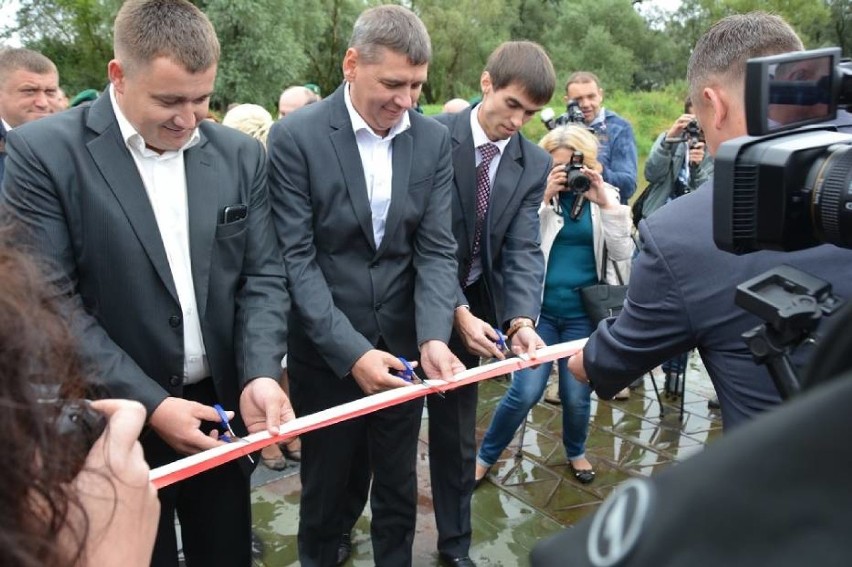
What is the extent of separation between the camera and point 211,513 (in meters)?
2.65

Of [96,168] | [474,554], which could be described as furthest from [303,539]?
[96,168]

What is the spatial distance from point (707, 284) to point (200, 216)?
159cm

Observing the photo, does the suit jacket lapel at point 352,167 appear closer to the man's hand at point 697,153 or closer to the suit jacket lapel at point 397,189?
the suit jacket lapel at point 397,189

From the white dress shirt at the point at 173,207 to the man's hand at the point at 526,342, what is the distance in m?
1.40

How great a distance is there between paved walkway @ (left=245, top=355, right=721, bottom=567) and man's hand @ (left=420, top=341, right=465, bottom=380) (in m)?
1.13

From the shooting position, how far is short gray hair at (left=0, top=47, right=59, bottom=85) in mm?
4879

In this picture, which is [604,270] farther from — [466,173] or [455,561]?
[455,561]

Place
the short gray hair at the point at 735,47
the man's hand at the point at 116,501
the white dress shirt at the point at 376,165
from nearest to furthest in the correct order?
1. the man's hand at the point at 116,501
2. the short gray hair at the point at 735,47
3. the white dress shirt at the point at 376,165

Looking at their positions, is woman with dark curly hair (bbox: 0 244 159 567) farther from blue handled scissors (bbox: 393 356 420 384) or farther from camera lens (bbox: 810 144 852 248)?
blue handled scissors (bbox: 393 356 420 384)

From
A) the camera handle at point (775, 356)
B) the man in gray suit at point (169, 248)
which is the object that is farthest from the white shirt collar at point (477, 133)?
the camera handle at point (775, 356)

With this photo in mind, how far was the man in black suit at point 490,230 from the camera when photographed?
3.46 metres

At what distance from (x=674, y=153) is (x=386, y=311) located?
3.51m

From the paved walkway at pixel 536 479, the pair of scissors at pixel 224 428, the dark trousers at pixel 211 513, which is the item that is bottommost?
the paved walkway at pixel 536 479

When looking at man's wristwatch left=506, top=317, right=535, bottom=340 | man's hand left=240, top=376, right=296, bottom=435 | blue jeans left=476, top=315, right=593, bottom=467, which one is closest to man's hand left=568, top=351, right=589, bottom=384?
man's wristwatch left=506, top=317, right=535, bottom=340
